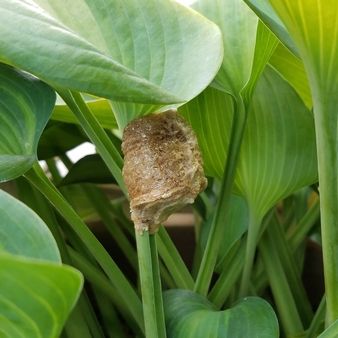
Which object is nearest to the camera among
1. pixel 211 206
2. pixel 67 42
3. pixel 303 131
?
pixel 67 42

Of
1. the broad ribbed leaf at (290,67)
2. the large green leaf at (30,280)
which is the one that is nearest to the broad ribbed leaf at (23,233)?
the large green leaf at (30,280)

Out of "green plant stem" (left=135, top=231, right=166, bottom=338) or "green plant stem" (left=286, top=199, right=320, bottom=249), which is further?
"green plant stem" (left=286, top=199, right=320, bottom=249)

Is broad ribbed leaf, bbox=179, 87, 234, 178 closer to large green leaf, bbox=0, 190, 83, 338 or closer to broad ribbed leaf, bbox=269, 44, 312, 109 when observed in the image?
broad ribbed leaf, bbox=269, 44, 312, 109

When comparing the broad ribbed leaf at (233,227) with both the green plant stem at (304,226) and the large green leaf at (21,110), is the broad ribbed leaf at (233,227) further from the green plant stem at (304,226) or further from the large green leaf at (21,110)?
the large green leaf at (21,110)

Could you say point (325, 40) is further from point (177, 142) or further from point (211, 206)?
point (211, 206)

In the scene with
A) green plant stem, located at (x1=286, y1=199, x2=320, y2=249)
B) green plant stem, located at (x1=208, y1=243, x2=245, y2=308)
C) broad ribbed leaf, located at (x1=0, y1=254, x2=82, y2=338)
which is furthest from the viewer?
green plant stem, located at (x1=286, y1=199, x2=320, y2=249)

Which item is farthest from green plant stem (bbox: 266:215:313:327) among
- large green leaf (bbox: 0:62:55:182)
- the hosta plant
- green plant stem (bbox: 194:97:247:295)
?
large green leaf (bbox: 0:62:55:182)

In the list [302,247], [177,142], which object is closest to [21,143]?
[177,142]
